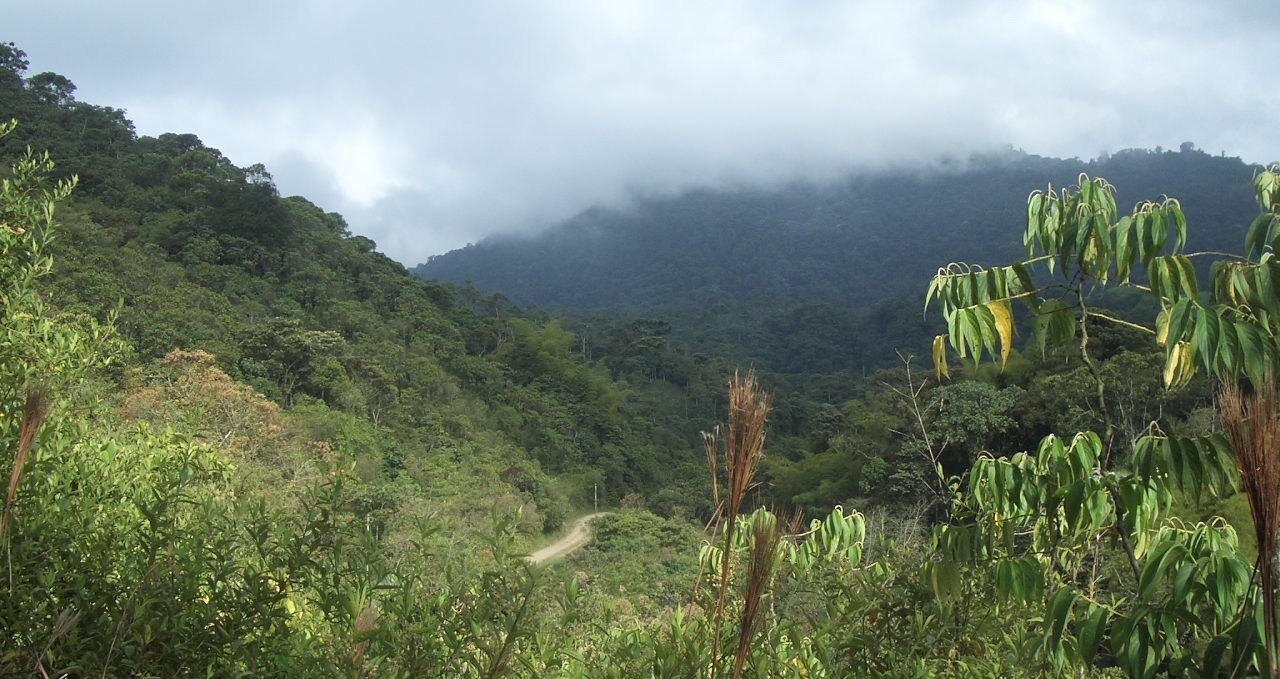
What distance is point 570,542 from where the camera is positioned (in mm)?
20062

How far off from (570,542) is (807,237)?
75.7 meters

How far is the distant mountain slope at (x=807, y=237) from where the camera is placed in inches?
2778

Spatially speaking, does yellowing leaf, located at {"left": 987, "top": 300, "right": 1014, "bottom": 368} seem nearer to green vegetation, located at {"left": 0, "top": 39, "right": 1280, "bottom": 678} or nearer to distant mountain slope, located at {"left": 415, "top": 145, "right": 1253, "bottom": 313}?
green vegetation, located at {"left": 0, "top": 39, "right": 1280, "bottom": 678}

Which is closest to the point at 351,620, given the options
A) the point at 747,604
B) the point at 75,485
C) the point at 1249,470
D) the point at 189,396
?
the point at 747,604

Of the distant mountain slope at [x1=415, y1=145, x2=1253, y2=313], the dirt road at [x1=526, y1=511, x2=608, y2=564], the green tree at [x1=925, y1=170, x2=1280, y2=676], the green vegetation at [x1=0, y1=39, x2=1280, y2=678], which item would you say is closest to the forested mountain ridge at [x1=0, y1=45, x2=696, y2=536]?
the dirt road at [x1=526, y1=511, x2=608, y2=564]

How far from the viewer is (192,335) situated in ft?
55.8

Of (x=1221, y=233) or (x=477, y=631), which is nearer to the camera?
(x=477, y=631)

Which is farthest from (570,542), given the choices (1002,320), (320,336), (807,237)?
(807,237)

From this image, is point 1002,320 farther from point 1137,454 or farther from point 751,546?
point 751,546

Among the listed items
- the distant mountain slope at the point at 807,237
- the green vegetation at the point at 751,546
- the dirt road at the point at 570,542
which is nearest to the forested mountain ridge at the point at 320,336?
the dirt road at the point at 570,542

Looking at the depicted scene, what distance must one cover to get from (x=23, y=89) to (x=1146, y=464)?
36225 mm

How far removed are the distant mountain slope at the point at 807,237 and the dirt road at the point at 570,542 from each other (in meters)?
45.9

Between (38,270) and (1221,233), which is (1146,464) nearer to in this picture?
(38,270)

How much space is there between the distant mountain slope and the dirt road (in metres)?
45.9
